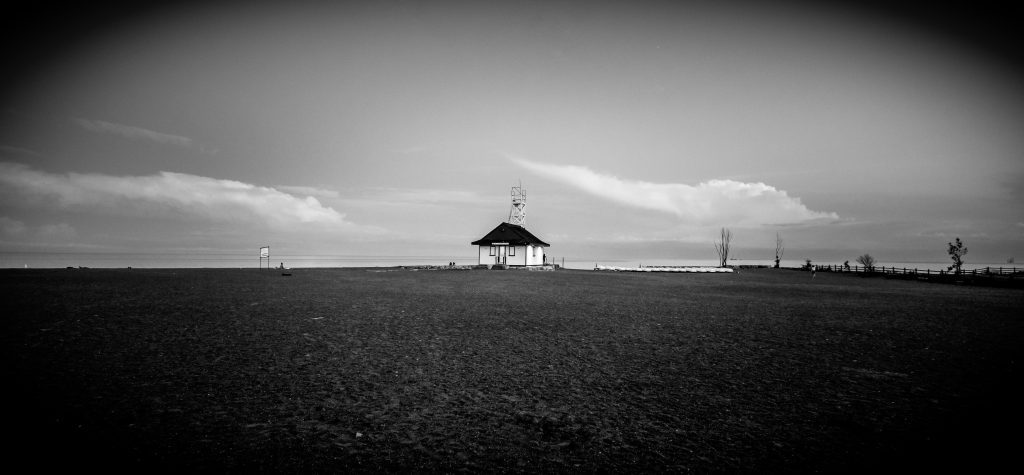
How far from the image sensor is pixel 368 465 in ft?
14.0

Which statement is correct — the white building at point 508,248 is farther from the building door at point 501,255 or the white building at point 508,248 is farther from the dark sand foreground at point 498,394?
the dark sand foreground at point 498,394

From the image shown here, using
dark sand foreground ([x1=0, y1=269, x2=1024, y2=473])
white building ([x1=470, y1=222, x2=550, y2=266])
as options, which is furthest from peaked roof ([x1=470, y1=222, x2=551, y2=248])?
dark sand foreground ([x1=0, y1=269, x2=1024, y2=473])

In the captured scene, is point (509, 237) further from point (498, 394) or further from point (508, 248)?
point (498, 394)

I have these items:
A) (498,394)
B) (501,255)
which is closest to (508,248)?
(501,255)

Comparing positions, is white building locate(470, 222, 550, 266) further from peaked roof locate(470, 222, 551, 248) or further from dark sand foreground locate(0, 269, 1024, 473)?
dark sand foreground locate(0, 269, 1024, 473)

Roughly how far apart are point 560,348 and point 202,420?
6.11 m

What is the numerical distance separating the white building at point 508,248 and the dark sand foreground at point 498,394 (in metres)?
39.2

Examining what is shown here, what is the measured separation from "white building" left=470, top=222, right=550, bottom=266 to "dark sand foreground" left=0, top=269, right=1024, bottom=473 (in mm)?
39250

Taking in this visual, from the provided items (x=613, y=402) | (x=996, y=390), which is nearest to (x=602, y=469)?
(x=613, y=402)

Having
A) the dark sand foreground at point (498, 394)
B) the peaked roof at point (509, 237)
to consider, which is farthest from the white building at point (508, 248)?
the dark sand foreground at point (498, 394)

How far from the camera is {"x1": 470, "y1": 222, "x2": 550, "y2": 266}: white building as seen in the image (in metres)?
52.2

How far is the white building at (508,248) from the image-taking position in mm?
52188

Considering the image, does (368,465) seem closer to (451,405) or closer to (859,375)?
(451,405)

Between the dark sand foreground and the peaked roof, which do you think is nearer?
the dark sand foreground
